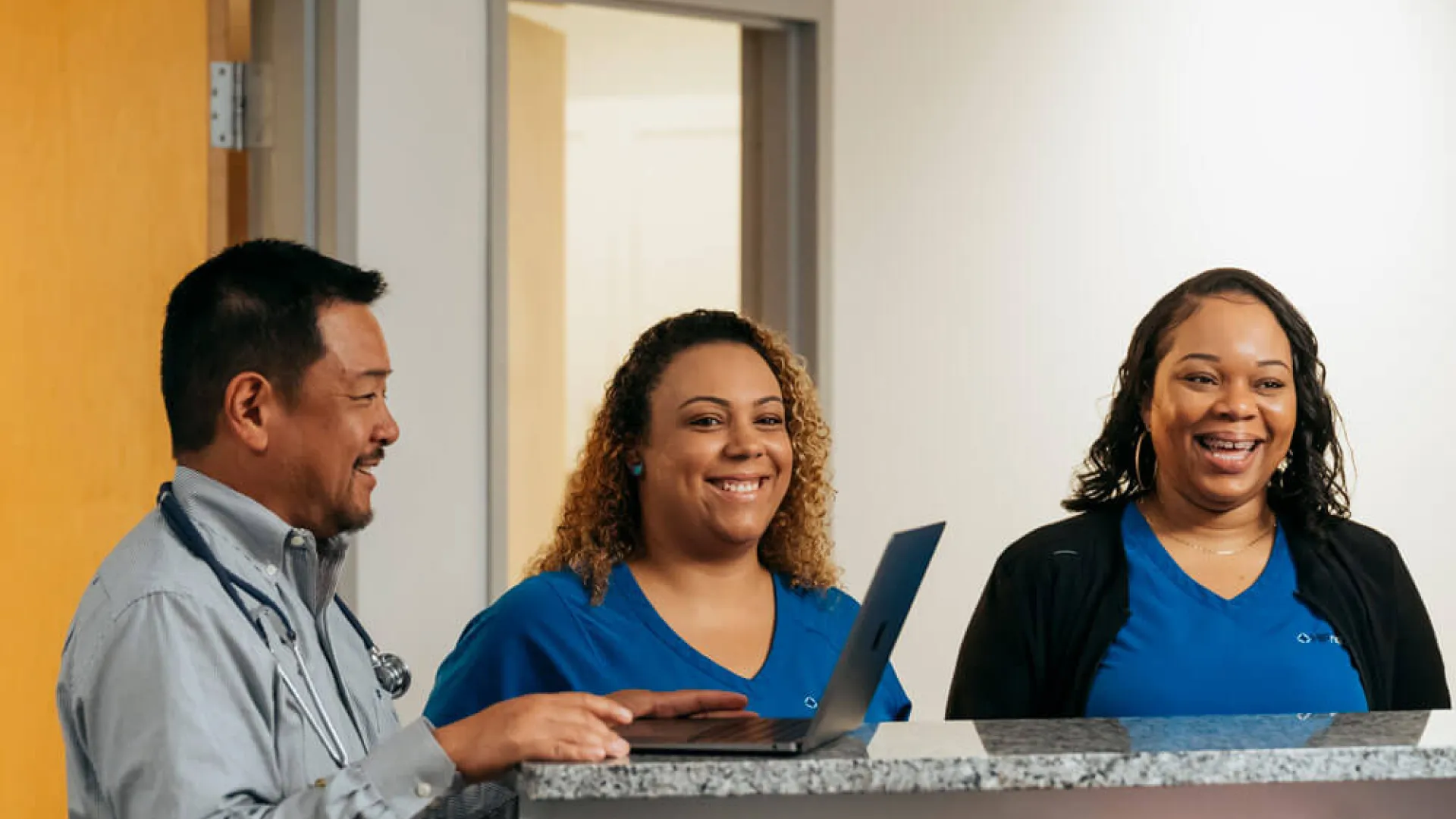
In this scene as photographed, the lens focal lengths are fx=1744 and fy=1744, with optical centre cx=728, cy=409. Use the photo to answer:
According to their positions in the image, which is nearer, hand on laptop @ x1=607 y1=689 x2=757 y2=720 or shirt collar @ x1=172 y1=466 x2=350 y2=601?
shirt collar @ x1=172 y1=466 x2=350 y2=601

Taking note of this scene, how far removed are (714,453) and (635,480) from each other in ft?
0.52

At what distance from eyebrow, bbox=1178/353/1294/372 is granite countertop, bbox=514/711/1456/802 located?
89 centimetres

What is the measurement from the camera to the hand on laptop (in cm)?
153

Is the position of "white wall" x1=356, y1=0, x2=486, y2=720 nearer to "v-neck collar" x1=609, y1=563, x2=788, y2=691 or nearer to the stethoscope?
"v-neck collar" x1=609, y1=563, x2=788, y2=691

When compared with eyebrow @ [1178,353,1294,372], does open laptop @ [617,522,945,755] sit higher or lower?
lower

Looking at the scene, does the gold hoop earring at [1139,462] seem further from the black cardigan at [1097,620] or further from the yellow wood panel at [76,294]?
the yellow wood panel at [76,294]

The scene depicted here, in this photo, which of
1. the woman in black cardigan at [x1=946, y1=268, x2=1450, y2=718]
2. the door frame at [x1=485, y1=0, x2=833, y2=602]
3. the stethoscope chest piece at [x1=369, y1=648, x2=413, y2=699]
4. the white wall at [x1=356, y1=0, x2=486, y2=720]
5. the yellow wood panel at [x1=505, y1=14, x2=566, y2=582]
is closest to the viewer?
the stethoscope chest piece at [x1=369, y1=648, x2=413, y2=699]

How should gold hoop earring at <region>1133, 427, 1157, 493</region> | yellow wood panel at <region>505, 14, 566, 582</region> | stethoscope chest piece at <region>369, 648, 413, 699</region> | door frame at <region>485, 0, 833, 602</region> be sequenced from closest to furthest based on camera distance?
stethoscope chest piece at <region>369, 648, 413, 699</region>
gold hoop earring at <region>1133, 427, 1157, 493</region>
door frame at <region>485, 0, 833, 602</region>
yellow wood panel at <region>505, 14, 566, 582</region>

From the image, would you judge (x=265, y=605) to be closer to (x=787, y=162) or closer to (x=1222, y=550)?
(x=1222, y=550)

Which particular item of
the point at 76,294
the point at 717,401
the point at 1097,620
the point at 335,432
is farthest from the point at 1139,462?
the point at 76,294

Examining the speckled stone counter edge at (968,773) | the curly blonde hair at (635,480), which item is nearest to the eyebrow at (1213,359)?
the curly blonde hair at (635,480)

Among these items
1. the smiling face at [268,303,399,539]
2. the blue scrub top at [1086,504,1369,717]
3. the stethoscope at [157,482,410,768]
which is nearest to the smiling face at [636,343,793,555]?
the blue scrub top at [1086,504,1369,717]

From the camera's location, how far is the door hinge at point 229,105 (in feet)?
9.10

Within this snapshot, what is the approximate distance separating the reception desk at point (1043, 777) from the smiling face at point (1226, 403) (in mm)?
799
